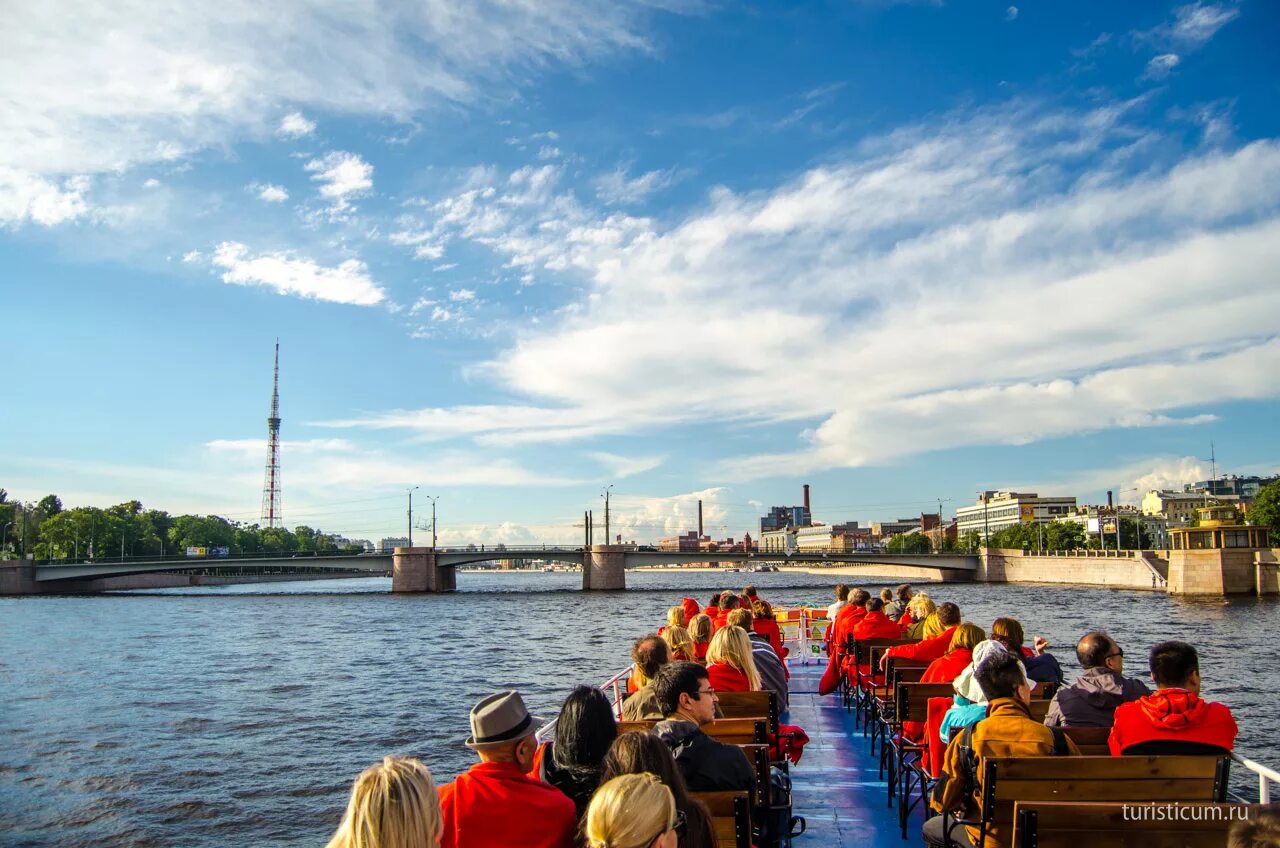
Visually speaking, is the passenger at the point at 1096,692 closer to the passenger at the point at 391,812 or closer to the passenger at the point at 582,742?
the passenger at the point at 582,742

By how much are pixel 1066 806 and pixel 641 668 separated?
3.29m

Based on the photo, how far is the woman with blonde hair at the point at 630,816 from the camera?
3.14 m

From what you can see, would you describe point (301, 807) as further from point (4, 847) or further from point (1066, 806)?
point (1066, 806)

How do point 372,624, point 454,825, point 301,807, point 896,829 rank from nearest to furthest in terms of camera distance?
point 454,825 < point 896,829 < point 301,807 < point 372,624

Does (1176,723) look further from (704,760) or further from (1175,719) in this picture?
(704,760)

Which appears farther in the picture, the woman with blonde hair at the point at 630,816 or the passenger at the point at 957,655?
the passenger at the point at 957,655

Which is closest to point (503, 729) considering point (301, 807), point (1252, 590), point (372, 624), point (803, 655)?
point (301, 807)

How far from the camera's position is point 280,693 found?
109 feet

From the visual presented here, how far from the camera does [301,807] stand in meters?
18.2

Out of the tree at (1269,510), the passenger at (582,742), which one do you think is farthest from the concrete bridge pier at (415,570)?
the passenger at (582,742)

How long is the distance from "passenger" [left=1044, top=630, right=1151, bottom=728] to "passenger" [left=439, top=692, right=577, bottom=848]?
425 cm

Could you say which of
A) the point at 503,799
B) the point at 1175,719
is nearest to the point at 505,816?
the point at 503,799

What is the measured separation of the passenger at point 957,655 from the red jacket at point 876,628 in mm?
4465

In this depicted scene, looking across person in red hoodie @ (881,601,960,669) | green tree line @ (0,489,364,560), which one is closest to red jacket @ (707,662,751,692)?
person in red hoodie @ (881,601,960,669)
